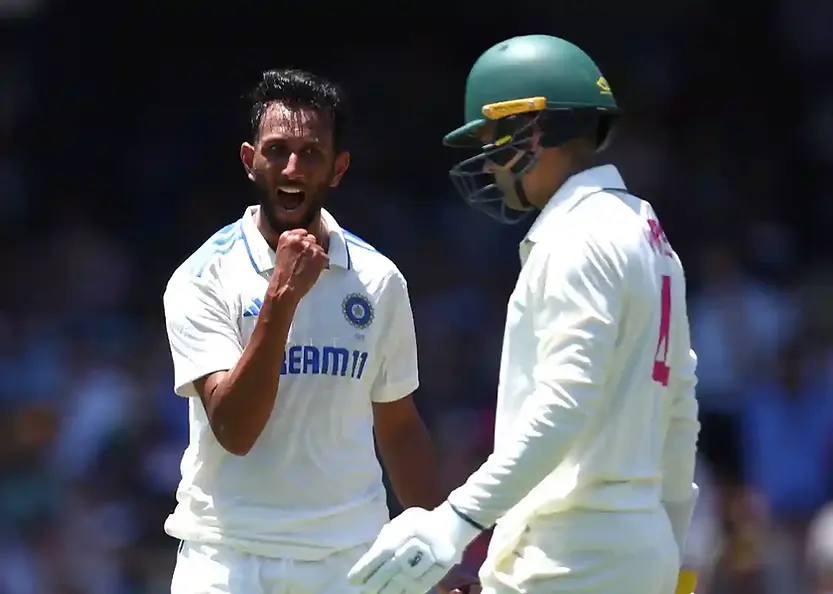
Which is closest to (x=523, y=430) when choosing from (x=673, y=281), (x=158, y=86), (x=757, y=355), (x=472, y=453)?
(x=673, y=281)

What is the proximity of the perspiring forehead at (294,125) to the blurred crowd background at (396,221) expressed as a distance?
3.21 meters

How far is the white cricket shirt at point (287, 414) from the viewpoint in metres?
3.78

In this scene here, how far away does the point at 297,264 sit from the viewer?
3.65 meters

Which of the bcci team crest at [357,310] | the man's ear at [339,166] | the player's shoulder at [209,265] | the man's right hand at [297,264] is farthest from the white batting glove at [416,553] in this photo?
the man's ear at [339,166]

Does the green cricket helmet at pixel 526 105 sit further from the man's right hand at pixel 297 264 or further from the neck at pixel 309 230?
the neck at pixel 309 230

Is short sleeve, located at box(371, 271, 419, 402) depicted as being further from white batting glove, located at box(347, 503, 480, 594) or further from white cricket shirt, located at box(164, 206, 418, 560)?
white batting glove, located at box(347, 503, 480, 594)

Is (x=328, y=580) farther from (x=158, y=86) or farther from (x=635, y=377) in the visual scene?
(x=158, y=86)

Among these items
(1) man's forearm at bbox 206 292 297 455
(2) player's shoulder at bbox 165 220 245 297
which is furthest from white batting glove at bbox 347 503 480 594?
(2) player's shoulder at bbox 165 220 245 297

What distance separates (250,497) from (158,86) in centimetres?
585

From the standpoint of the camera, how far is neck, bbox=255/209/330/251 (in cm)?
392

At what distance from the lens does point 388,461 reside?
163 inches

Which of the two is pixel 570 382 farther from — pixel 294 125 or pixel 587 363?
pixel 294 125

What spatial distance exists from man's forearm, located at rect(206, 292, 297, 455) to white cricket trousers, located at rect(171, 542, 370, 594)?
29 centimetres

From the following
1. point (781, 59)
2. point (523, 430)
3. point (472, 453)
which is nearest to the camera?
point (523, 430)
